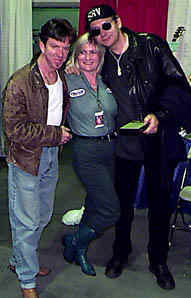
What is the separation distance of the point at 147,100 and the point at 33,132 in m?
0.66

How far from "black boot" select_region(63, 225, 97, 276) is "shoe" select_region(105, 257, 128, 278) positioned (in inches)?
3.8

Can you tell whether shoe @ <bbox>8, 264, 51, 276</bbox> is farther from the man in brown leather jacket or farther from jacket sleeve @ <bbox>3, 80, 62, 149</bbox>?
jacket sleeve @ <bbox>3, 80, 62, 149</bbox>

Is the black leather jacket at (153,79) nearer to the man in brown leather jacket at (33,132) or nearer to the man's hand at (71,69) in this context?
the man's hand at (71,69)

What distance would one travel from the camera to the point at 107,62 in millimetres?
2305

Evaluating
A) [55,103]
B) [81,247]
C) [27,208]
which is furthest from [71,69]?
[81,247]

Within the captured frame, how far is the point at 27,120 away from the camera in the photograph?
6.77 feet

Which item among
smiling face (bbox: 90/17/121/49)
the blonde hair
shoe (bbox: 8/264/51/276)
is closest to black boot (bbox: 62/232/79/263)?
shoe (bbox: 8/264/51/276)

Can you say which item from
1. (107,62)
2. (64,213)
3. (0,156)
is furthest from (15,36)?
(107,62)

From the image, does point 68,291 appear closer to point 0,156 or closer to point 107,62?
point 107,62

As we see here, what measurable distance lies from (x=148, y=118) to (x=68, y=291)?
115 cm

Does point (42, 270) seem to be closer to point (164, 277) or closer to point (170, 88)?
point (164, 277)

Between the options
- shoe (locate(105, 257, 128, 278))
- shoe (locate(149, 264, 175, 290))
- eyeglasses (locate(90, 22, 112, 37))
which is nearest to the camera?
eyeglasses (locate(90, 22, 112, 37))

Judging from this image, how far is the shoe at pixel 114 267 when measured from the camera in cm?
263

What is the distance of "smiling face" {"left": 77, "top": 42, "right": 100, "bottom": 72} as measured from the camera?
2.18 metres
